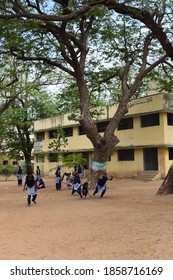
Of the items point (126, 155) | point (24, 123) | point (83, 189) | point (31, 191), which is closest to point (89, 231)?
point (31, 191)

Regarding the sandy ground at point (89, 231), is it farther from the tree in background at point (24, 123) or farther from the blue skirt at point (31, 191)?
the tree in background at point (24, 123)

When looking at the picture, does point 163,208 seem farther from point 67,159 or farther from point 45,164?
point 45,164

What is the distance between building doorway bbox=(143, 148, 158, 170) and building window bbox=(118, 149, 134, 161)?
1390 mm

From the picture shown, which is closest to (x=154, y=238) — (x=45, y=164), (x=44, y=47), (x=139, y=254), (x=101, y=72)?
(x=139, y=254)

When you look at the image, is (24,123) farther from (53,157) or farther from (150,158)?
(150,158)

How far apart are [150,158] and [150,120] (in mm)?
2843

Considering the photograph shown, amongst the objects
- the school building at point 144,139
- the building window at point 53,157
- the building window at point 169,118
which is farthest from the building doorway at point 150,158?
the building window at point 53,157

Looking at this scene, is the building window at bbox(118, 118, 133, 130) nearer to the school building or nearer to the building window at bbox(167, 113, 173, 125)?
the school building

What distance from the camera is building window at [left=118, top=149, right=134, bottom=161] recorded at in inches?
1076

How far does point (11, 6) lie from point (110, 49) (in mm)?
8429

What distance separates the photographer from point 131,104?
2612 cm

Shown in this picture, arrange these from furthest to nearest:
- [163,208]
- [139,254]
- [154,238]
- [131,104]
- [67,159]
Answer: [131,104], [67,159], [163,208], [154,238], [139,254]

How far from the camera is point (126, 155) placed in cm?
2783

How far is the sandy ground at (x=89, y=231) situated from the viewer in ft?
20.1
